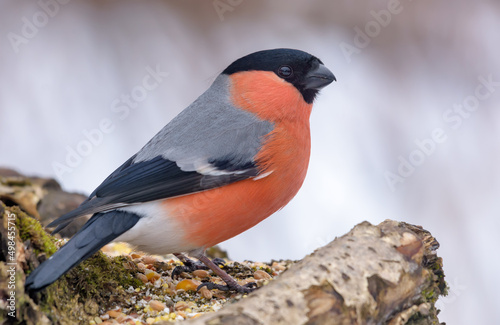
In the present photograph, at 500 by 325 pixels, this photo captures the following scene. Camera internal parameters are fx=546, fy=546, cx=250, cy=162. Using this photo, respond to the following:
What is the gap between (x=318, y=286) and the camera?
168 cm

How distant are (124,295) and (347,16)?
3.15 metres

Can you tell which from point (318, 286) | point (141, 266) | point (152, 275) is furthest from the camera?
point (141, 266)

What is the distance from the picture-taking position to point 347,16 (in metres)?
4.49

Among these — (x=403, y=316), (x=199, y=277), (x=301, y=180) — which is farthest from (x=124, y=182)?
(x=403, y=316)

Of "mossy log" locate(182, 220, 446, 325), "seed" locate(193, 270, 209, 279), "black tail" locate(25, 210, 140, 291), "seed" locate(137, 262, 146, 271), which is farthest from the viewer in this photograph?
"seed" locate(193, 270, 209, 279)

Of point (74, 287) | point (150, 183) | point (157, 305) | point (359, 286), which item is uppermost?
point (359, 286)

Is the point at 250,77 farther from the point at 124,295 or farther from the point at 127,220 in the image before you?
the point at 124,295

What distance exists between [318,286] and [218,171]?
3.07ft

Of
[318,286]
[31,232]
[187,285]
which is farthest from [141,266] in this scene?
[318,286]

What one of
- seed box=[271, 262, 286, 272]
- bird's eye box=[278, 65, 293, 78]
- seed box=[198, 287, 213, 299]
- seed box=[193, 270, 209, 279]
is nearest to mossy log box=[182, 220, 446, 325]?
seed box=[198, 287, 213, 299]

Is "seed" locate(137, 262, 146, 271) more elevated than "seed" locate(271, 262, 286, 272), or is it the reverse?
"seed" locate(271, 262, 286, 272)

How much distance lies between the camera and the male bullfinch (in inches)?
92.9

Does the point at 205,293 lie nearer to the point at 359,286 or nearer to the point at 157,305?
the point at 157,305

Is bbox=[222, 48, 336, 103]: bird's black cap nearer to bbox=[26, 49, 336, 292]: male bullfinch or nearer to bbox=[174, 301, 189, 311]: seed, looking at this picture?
bbox=[26, 49, 336, 292]: male bullfinch
